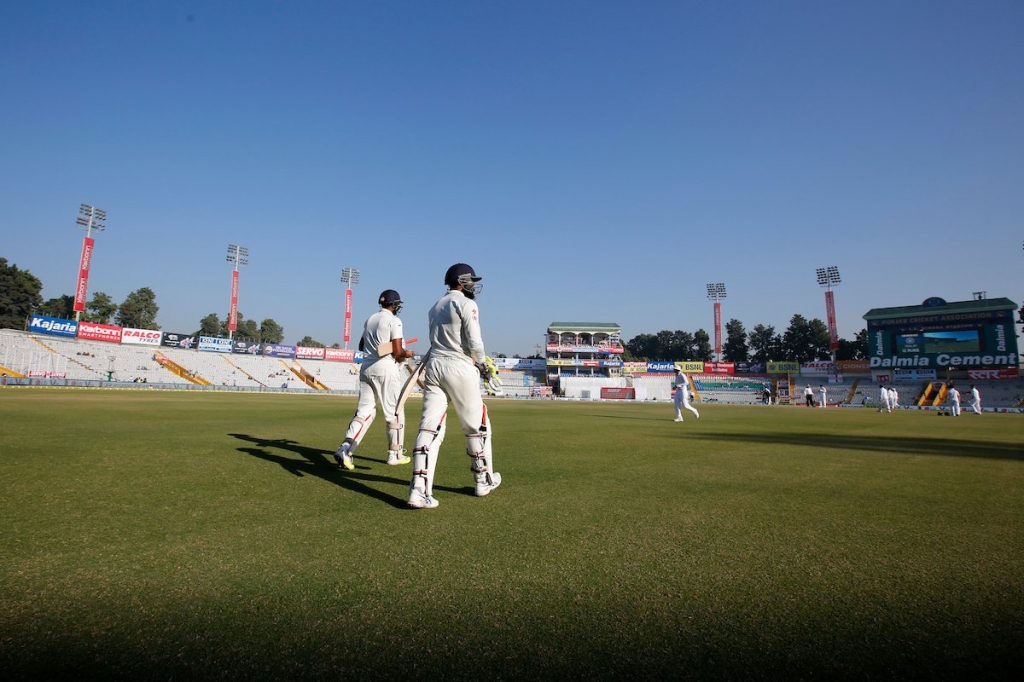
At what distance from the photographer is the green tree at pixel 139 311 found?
90312 millimetres

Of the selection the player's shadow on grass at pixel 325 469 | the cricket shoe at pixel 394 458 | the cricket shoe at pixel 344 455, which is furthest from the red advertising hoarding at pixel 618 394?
the cricket shoe at pixel 344 455

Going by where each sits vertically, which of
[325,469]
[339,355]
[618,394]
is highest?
[339,355]

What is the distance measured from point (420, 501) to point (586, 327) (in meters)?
80.8

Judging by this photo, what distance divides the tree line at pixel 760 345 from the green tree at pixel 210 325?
4021 inches

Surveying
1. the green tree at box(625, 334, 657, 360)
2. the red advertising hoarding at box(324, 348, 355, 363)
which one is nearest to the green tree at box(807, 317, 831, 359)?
the green tree at box(625, 334, 657, 360)

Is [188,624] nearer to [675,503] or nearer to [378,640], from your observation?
[378,640]

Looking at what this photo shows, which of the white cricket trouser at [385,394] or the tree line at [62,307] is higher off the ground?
the tree line at [62,307]

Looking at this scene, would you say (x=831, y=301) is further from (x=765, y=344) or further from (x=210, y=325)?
(x=210, y=325)

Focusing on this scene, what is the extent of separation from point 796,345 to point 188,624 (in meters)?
116

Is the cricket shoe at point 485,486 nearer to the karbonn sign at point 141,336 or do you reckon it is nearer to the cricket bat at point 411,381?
the cricket bat at point 411,381

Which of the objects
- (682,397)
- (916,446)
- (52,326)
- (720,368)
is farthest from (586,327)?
(916,446)

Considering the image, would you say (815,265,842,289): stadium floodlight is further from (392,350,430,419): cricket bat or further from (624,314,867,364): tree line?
(392,350,430,419): cricket bat

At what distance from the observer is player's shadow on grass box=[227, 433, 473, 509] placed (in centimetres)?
486

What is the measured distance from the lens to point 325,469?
6.11m
